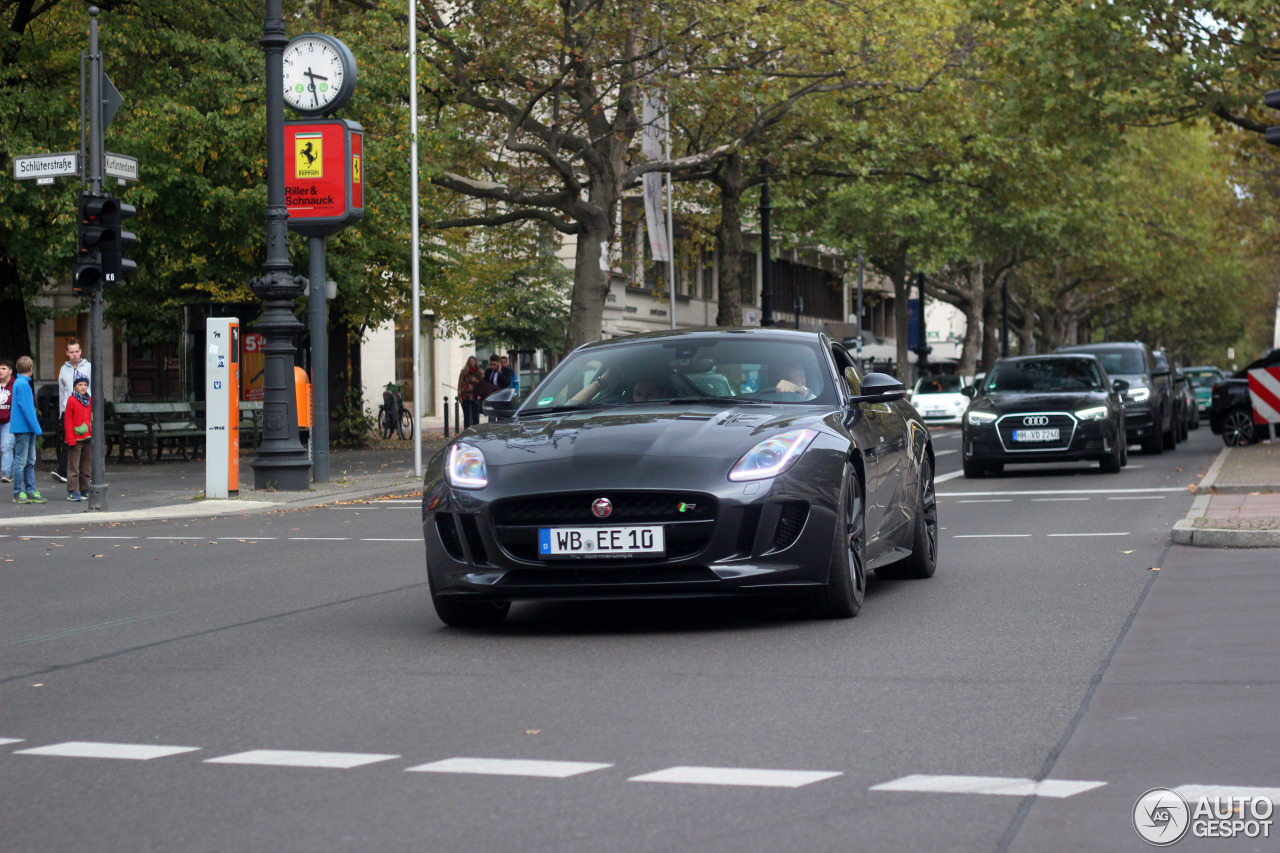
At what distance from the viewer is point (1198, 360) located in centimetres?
13425

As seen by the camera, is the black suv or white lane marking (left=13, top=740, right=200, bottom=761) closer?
white lane marking (left=13, top=740, right=200, bottom=761)

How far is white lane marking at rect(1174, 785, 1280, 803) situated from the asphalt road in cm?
9

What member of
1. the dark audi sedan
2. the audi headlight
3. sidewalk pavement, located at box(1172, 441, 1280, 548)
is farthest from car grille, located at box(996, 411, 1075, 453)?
sidewalk pavement, located at box(1172, 441, 1280, 548)

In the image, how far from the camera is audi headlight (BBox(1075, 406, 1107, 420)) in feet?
72.3

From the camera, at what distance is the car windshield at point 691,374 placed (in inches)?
360

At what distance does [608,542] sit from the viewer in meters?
7.77

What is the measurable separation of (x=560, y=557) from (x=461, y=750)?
7.32 ft

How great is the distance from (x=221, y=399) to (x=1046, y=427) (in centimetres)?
1011

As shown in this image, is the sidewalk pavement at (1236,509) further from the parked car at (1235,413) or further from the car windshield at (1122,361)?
the parked car at (1235,413)

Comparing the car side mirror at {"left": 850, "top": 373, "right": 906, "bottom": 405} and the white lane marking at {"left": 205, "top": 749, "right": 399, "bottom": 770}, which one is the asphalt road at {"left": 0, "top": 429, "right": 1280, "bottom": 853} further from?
the car side mirror at {"left": 850, "top": 373, "right": 906, "bottom": 405}

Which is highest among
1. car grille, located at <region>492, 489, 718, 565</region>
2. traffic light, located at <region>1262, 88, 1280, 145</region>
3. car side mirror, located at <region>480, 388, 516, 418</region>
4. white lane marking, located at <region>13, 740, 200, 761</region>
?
traffic light, located at <region>1262, 88, 1280, 145</region>

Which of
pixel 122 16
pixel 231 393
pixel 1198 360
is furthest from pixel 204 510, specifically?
pixel 1198 360

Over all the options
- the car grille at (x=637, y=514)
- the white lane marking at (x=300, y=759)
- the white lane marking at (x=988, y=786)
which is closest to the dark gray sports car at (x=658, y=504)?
the car grille at (x=637, y=514)

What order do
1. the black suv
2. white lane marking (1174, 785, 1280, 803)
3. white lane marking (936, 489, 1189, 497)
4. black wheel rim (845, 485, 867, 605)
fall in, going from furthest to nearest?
the black suv < white lane marking (936, 489, 1189, 497) < black wheel rim (845, 485, 867, 605) < white lane marking (1174, 785, 1280, 803)
